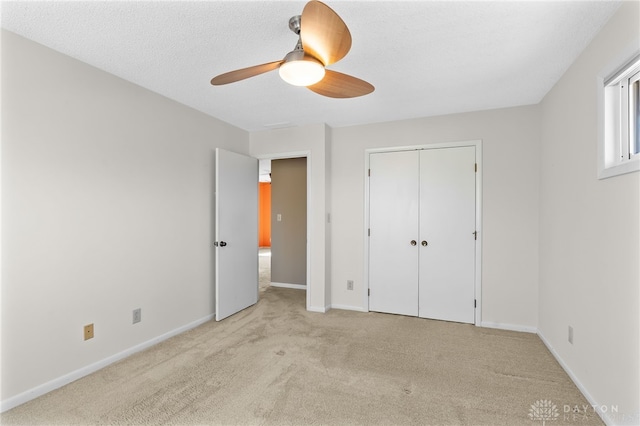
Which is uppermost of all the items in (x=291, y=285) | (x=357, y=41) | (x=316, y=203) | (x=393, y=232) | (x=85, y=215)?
(x=357, y=41)

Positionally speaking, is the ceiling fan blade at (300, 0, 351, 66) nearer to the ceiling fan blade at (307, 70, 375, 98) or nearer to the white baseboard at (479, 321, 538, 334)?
the ceiling fan blade at (307, 70, 375, 98)

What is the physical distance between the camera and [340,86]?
194 cm

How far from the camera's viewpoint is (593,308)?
2.01 m

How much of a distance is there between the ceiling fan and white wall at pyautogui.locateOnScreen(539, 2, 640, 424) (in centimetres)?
151

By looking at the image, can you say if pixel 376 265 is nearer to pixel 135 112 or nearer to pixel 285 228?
pixel 285 228

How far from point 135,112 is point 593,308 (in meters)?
3.85

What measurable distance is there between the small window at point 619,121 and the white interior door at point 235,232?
3.35 metres

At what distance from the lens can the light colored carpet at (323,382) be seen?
1901mm

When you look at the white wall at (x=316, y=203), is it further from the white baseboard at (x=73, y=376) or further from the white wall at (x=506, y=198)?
the white baseboard at (x=73, y=376)

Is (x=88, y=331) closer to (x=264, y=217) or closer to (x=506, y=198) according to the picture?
(x=506, y=198)

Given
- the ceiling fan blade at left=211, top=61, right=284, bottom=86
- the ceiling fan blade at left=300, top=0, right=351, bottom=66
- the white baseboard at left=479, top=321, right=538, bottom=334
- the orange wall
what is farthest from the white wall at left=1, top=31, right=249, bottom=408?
the orange wall

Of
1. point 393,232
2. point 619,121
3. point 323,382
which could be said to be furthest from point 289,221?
point 619,121

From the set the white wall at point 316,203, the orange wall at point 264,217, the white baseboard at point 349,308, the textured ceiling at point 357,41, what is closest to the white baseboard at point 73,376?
the white wall at point 316,203

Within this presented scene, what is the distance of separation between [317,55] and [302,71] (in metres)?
0.11
